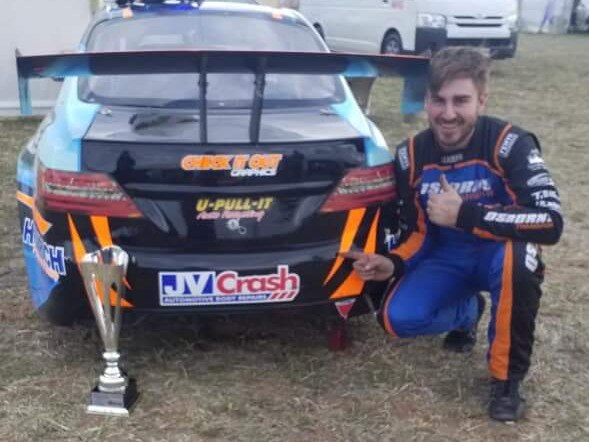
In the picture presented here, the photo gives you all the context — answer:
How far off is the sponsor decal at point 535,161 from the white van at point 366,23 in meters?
10.6

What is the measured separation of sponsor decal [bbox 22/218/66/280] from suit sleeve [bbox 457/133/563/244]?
1463 millimetres

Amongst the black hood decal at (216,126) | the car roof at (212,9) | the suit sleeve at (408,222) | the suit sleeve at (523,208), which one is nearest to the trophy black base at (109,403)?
the black hood decal at (216,126)

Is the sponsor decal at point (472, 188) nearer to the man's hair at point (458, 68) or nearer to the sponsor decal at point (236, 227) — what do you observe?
the man's hair at point (458, 68)

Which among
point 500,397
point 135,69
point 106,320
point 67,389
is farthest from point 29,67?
point 500,397

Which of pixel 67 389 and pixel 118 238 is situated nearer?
pixel 118 238

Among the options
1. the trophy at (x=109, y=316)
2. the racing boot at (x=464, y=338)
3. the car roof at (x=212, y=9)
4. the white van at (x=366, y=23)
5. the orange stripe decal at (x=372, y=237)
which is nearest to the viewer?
the trophy at (x=109, y=316)

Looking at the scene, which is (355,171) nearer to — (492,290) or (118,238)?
(492,290)

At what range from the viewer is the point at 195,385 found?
11.2 ft

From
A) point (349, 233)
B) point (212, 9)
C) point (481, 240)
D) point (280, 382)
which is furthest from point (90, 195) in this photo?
point (212, 9)

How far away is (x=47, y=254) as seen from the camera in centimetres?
321

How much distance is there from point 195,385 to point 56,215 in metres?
0.87

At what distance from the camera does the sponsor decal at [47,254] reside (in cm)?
316

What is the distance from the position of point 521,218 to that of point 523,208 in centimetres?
5

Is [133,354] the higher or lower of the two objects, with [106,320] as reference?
lower
